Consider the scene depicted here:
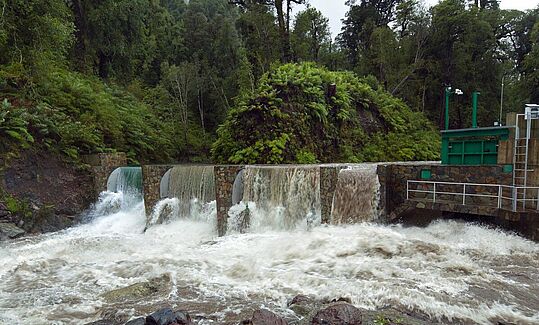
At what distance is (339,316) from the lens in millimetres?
5027

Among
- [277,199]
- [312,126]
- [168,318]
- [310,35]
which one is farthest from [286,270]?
[310,35]

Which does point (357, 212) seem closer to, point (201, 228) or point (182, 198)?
point (201, 228)

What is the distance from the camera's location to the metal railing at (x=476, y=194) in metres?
8.59

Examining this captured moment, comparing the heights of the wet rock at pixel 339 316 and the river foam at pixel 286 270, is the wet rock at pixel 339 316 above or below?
above

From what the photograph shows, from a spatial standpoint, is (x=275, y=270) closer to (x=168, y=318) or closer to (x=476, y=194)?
(x=168, y=318)

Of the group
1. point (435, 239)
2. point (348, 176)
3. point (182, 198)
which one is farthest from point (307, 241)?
point (182, 198)

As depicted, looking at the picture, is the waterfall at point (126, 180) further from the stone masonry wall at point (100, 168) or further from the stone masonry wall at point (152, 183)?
the stone masonry wall at point (152, 183)

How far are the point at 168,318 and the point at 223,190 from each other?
6241 millimetres

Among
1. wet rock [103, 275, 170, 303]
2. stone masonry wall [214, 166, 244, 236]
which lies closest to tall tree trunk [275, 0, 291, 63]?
stone masonry wall [214, 166, 244, 236]

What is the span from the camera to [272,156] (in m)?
15.2

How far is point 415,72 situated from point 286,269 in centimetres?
2315

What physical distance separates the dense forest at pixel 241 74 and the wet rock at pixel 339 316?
33.7 feet

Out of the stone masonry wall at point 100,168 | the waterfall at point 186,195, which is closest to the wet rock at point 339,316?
the waterfall at point 186,195

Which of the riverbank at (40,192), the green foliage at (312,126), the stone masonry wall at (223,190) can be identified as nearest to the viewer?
the riverbank at (40,192)
